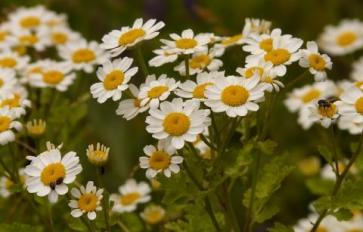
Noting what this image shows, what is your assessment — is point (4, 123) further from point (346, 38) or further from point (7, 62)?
point (346, 38)

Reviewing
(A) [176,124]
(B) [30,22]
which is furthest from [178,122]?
(B) [30,22]

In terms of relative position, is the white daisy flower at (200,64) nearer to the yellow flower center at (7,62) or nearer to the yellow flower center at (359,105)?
the yellow flower center at (359,105)

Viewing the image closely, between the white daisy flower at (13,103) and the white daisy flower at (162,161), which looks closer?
the white daisy flower at (162,161)

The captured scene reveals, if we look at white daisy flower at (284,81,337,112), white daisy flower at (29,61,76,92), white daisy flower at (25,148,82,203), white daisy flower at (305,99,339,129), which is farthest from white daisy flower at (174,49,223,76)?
white daisy flower at (284,81,337,112)

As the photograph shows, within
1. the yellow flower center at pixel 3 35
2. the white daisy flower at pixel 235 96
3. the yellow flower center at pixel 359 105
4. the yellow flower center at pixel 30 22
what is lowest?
the white daisy flower at pixel 235 96

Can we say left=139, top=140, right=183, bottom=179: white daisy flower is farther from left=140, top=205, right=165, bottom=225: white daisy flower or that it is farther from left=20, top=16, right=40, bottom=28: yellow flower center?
left=20, top=16, right=40, bottom=28: yellow flower center

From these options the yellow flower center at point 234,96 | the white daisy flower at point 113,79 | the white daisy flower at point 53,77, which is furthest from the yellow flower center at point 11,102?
the yellow flower center at point 234,96

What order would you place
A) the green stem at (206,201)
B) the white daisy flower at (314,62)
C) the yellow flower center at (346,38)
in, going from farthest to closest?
the yellow flower center at (346,38) → the white daisy flower at (314,62) → the green stem at (206,201)
